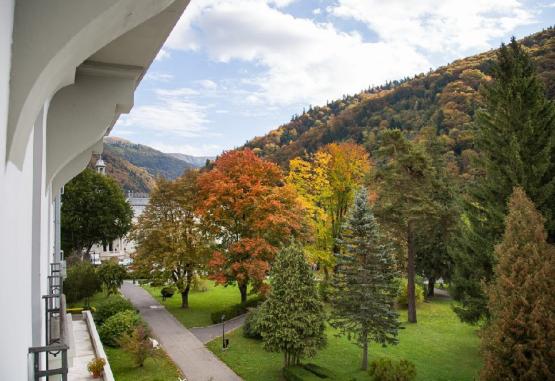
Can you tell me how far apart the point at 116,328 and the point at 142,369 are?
3712 mm

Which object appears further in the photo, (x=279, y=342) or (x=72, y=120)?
(x=279, y=342)

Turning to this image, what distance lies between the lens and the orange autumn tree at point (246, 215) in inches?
997

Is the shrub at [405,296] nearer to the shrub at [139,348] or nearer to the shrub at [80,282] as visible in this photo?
Result: the shrub at [139,348]

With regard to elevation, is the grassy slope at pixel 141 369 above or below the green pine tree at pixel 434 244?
below

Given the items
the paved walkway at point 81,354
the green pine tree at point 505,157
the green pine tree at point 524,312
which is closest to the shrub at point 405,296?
the green pine tree at point 505,157

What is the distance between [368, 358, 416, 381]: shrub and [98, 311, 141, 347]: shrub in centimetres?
1134

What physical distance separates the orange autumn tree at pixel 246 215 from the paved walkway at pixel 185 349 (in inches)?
144

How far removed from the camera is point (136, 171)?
165 m

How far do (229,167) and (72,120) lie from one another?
2376 centimetres

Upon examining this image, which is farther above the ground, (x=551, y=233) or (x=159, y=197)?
(x=159, y=197)

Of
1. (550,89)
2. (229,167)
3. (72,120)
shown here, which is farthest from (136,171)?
(72,120)

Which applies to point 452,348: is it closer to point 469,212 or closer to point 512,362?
point 469,212

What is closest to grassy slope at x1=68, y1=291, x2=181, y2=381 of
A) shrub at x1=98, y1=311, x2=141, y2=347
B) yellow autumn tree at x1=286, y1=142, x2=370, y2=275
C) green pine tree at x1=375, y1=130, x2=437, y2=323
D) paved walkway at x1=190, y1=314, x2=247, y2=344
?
shrub at x1=98, y1=311, x2=141, y2=347

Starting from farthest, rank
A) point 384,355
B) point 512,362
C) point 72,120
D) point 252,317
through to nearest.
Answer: point 252,317, point 384,355, point 512,362, point 72,120
